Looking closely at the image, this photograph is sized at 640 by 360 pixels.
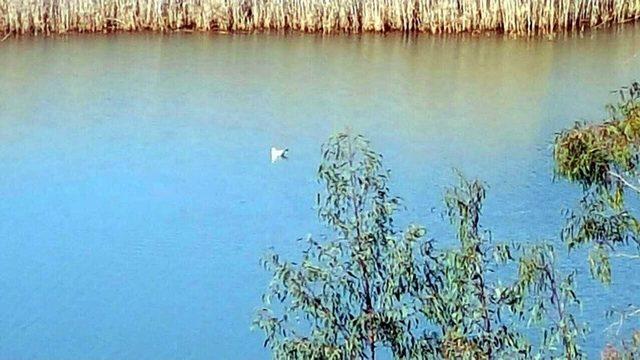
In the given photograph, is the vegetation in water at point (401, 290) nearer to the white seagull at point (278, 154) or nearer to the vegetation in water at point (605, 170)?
the vegetation in water at point (605, 170)

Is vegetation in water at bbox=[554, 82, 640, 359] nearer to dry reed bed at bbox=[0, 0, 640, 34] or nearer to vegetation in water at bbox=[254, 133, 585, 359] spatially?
vegetation in water at bbox=[254, 133, 585, 359]

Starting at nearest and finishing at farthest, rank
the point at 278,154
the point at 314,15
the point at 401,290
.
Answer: the point at 401,290, the point at 278,154, the point at 314,15

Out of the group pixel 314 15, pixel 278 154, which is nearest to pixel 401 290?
pixel 278 154

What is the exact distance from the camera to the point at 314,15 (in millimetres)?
9273

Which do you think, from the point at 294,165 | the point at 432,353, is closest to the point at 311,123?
the point at 294,165

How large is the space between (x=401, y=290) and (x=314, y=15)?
6.85 meters

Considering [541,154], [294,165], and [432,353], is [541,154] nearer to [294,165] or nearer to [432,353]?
[294,165]

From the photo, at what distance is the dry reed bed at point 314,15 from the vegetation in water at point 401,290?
661 cm

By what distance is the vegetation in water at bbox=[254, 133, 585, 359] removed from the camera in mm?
2510

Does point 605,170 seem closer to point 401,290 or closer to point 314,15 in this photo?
point 401,290

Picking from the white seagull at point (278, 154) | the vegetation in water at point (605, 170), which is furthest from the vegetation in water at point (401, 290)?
the white seagull at point (278, 154)

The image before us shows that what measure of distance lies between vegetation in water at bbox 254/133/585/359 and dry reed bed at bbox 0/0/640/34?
6.61 metres

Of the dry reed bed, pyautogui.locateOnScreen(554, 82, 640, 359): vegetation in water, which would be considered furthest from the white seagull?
pyautogui.locateOnScreen(554, 82, 640, 359): vegetation in water

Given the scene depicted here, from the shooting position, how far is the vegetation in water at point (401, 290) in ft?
8.23
